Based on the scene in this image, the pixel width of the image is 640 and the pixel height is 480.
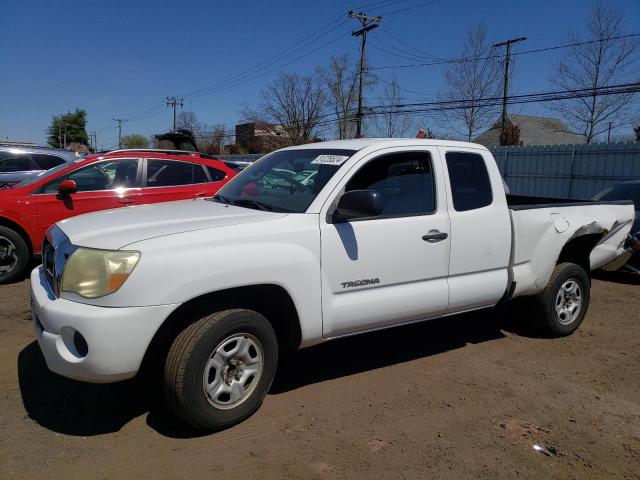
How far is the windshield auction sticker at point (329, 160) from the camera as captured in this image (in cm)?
387

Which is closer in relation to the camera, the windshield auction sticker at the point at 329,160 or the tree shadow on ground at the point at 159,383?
the tree shadow on ground at the point at 159,383

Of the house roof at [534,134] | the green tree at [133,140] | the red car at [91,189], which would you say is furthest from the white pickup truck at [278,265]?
the green tree at [133,140]

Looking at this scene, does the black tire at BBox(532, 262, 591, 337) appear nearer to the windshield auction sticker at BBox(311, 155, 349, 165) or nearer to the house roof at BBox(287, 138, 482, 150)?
the house roof at BBox(287, 138, 482, 150)

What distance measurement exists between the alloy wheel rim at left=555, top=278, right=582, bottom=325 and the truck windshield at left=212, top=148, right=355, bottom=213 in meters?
2.81

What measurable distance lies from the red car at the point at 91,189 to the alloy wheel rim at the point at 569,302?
4946 mm

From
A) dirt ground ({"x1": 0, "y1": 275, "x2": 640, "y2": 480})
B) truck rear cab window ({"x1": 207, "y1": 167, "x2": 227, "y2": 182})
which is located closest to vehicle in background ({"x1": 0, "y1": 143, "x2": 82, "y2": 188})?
truck rear cab window ({"x1": 207, "y1": 167, "x2": 227, "y2": 182})

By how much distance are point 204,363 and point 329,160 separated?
1.74 m

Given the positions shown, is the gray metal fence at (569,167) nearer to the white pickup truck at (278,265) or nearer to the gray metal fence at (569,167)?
the gray metal fence at (569,167)

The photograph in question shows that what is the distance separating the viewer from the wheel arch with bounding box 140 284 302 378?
126 inches

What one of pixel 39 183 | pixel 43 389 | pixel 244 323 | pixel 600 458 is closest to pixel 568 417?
pixel 600 458

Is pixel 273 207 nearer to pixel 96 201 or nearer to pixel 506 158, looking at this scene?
Answer: pixel 96 201

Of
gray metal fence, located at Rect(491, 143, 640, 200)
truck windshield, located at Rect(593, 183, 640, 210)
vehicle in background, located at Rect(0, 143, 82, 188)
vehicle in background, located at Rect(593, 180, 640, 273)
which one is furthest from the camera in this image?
gray metal fence, located at Rect(491, 143, 640, 200)

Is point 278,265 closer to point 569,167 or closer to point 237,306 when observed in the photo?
point 237,306

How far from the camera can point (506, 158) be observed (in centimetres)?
1983
